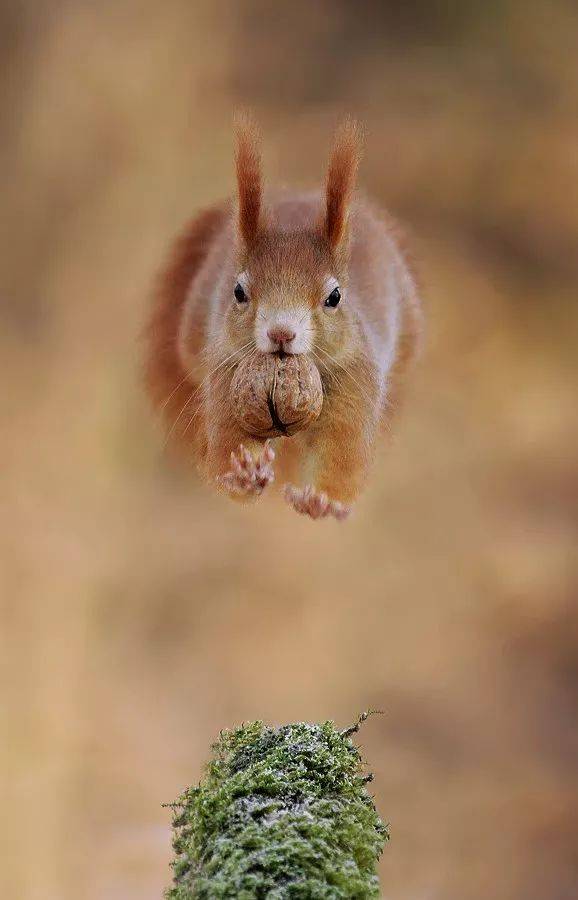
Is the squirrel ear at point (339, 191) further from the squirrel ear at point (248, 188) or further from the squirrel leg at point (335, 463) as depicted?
the squirrel leg at point (335, 463)

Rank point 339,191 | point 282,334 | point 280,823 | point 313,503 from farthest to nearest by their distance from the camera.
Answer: point 313,503
point 339,191
point 282,334
point 280,823

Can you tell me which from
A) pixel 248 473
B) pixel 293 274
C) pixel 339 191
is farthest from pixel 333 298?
pixel 248 473

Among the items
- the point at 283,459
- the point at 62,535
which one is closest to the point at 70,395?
the point at 62,535

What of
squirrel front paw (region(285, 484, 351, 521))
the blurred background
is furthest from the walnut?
the blurred background

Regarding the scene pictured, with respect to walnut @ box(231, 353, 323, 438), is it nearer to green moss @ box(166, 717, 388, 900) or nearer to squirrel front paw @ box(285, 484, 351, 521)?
squirrel front paw @ box(285, 484, 351, 521)

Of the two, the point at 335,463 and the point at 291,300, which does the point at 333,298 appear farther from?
the point at 335,463

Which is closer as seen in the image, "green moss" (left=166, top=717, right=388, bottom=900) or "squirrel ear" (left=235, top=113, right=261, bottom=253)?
"green moss" (left=166, top=717, right=388, bottom=900)

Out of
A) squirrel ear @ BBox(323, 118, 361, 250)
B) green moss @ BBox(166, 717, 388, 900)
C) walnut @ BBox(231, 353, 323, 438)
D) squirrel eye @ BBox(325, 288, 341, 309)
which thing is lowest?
green moss @ BBox(166, 717, 388, 900)
